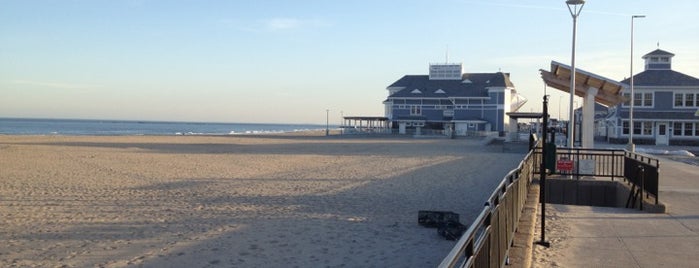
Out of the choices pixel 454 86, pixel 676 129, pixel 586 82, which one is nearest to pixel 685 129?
pixel 676 129

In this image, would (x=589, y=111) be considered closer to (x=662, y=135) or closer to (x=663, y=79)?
(x=662, y=135)

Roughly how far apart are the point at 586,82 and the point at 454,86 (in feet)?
205

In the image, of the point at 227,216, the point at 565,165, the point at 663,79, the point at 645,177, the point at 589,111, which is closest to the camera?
the point at 227,216

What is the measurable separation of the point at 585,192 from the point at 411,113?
63.9m

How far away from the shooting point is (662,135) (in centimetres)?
4716

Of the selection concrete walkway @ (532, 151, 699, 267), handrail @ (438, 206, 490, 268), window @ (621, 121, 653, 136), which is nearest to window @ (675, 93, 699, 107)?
window @ (621, 121, 653, 136)

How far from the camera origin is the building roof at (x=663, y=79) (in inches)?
1852

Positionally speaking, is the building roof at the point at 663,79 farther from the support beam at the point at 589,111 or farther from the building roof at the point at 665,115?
the support beam at the point at 589,111

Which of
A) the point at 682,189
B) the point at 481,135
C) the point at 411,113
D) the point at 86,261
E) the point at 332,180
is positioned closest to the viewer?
the point at 86,261

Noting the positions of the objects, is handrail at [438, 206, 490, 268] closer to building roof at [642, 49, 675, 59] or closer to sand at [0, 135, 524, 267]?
sand at [0, 135, 524, 267]

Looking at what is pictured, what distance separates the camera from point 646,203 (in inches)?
431

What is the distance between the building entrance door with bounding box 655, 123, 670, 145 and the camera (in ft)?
154

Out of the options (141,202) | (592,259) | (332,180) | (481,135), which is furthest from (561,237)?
(481,135)

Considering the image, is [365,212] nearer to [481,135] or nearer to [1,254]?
[1,254]
